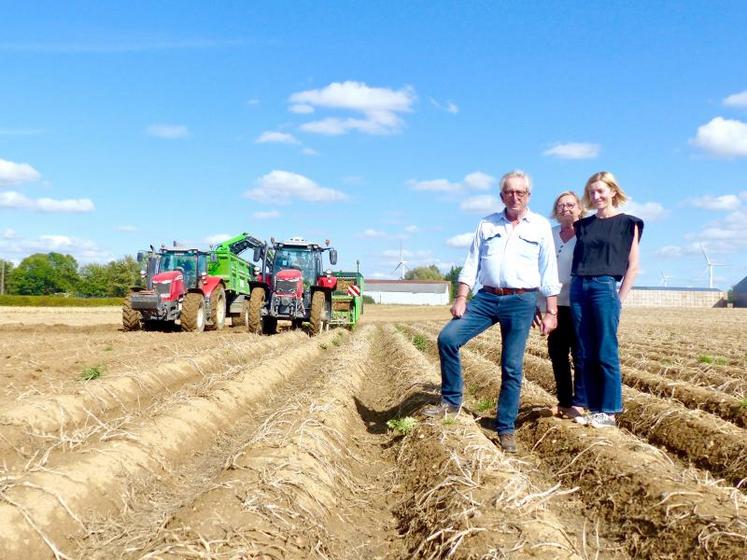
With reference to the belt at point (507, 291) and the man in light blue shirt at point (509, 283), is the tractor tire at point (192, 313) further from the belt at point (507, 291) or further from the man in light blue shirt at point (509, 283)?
the belt at point (507, 291)

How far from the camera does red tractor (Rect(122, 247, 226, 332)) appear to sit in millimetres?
16625

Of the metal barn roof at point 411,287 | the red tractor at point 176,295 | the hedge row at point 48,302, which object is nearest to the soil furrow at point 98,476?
the red tractor at point 176,295

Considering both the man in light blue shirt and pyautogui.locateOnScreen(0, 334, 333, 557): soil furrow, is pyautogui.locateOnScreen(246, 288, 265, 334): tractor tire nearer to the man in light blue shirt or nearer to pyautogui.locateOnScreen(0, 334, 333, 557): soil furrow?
pyautogui.locateOnScreen(0, 334, 333, 557): soil furrow

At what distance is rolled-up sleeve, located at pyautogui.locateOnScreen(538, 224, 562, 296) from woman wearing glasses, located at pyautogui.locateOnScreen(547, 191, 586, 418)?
60 cm

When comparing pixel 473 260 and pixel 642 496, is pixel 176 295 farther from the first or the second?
pixel 642 496

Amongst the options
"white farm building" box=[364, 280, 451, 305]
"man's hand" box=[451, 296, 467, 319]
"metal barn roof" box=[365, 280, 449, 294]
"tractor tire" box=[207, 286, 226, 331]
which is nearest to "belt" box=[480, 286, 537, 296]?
"man's hand" box=[451, 296, 467, 319]

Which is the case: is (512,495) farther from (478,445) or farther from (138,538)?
(138,538)

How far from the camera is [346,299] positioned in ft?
71.4

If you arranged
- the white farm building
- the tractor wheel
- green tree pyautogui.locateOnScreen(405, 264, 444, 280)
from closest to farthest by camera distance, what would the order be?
the tractor wheel → the white farm building → green tree pyautogui.locateOnScreen(405, 264, 444, 280)

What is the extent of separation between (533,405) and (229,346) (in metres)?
7.66

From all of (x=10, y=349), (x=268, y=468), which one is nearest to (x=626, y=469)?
(x=268, y=468)

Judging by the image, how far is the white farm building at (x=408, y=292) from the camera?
88.4 meters

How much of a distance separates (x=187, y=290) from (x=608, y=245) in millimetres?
13913

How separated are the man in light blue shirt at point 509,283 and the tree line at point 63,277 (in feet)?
254
